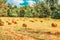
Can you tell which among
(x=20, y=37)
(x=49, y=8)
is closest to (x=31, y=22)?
(x=49, y=8)

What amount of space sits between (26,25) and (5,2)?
72 cm

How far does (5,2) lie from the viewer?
4059mm

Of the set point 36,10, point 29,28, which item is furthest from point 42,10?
point 29,28

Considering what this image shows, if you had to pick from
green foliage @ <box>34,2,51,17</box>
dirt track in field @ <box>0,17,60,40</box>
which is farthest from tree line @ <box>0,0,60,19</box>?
dirt track in field @ <box>0,17,60,40</box>

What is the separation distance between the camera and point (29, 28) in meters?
3.61

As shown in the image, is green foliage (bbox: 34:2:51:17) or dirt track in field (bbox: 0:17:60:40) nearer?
dirt track in field (bbox: 0:17:60:40)

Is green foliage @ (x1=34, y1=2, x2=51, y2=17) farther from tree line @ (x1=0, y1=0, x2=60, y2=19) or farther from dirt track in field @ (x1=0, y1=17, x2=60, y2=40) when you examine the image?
dirt track in field @ (x1=0, y1=17, x2=60, y2=40)

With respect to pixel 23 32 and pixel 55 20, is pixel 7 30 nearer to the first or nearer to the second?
pixel 23 32

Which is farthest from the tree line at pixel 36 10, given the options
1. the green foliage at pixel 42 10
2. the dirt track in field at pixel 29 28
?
the dirt track in field at pixel 29 28

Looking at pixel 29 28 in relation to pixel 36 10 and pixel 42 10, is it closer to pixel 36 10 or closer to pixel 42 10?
pixel 36 10

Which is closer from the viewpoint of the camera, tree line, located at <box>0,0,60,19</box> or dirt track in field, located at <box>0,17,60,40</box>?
dirt track in field, located at <box>0,17,60,40</box>

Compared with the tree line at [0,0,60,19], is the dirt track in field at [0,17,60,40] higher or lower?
lower

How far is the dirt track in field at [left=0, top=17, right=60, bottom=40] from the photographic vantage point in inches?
129

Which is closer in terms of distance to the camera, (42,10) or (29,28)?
(29,28)
